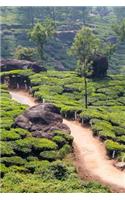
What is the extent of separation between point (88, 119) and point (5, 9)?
401 feet

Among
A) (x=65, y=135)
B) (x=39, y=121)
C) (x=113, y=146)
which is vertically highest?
(x=39, y=121)

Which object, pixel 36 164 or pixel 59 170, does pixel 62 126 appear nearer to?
pixel 36 164

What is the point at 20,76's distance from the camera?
6988cm

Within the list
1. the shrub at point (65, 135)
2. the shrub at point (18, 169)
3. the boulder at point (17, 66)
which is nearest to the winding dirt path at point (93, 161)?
the shrub at point (65, 135)

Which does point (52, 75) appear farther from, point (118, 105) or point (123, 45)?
point (123, 45)

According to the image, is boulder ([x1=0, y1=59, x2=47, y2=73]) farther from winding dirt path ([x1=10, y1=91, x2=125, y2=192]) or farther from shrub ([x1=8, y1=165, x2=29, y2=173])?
shrub ([x1=8, y1=165, x2=29, y2=173])

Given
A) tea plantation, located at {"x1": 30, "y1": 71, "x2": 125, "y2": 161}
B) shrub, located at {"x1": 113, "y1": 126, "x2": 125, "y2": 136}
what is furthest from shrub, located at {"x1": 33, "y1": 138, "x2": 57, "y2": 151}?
shrub, located at {"x1": 113, "y1": 126, "x2": 125, "y2": 136}

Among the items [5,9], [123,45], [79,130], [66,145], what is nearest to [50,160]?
[66,145]

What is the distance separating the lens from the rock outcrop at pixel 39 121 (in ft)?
140

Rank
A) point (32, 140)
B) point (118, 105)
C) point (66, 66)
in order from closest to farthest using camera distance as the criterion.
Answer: point (32, 140)
point (118, 105)
point (66, 66)

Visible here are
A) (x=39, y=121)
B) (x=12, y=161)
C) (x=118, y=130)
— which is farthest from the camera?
(x=118, y=130)

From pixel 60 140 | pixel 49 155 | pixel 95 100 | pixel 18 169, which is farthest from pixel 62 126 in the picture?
pixel 95 100

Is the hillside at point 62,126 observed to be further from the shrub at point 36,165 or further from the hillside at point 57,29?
the hillside at point 57,29

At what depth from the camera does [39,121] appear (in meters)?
43.2
